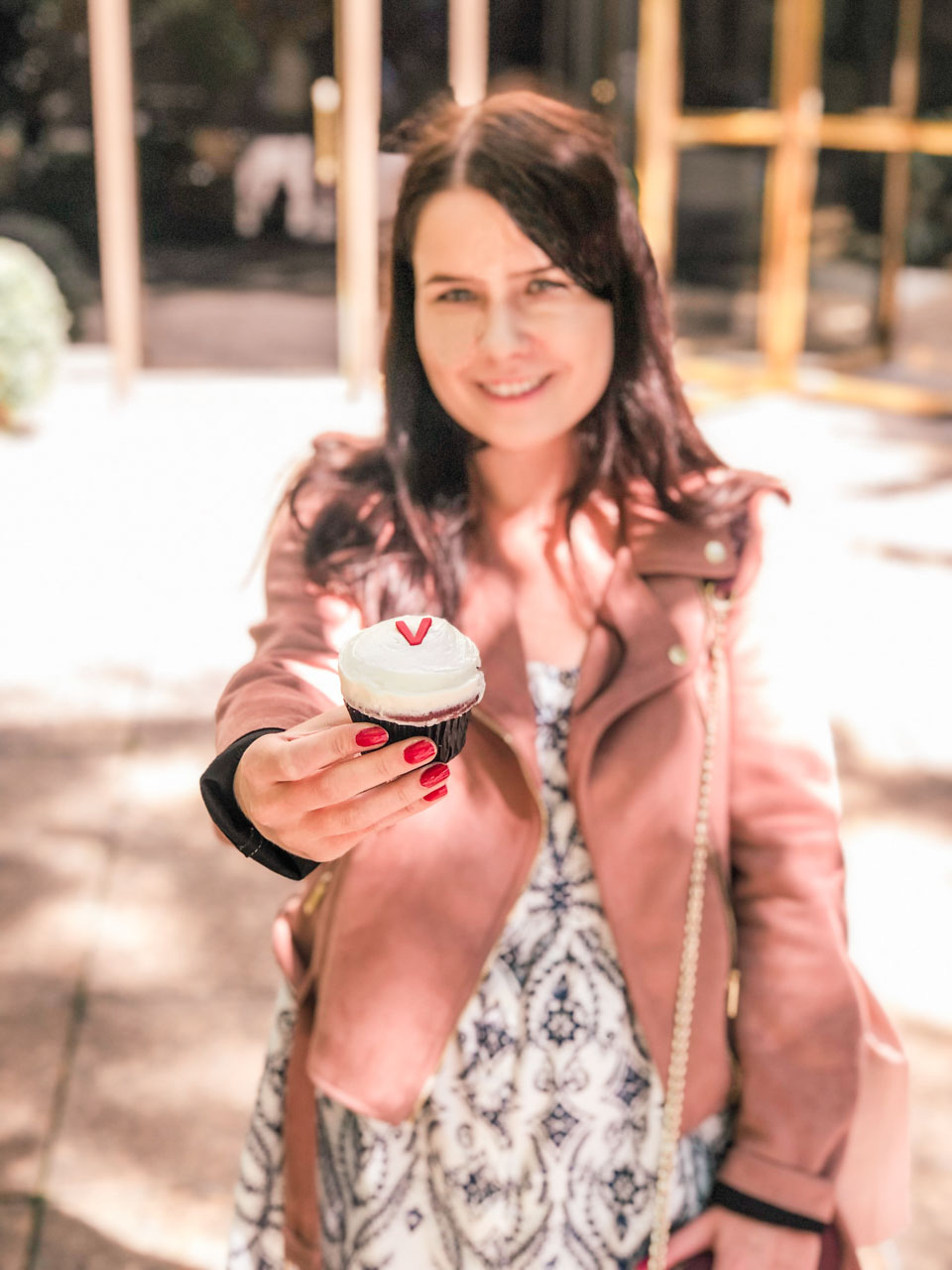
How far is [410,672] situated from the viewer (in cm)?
142

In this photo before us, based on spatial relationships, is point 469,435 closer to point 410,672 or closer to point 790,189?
point 410,672

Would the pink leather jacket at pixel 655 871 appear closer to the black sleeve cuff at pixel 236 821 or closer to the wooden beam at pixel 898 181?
the black sleeve cuff at pixel 236 821

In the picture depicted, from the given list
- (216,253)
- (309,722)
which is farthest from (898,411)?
(309,722)

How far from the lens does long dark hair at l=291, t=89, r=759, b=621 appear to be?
1763 mm

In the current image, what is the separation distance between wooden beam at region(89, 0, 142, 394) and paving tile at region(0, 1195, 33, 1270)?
7620 millimetres

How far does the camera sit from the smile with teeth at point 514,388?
5.86 feet

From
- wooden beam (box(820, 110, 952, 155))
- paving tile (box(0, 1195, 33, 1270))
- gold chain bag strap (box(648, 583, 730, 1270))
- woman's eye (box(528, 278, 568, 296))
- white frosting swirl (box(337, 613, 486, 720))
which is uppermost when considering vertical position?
wooden beam (box(820, 110, 952, 155))

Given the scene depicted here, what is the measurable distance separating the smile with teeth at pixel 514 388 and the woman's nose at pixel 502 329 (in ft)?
0.17

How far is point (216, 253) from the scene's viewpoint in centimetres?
1013

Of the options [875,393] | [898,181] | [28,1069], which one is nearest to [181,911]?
[28,1069]

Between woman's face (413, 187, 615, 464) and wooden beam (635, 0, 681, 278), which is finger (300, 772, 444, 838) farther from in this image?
wooden beam (635, 0, 681, 278)

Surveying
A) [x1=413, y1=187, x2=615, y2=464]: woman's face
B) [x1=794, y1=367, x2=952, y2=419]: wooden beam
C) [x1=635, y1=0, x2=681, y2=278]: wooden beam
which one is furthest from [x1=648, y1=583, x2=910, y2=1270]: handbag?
[x1=794, y1=367, x2=952, y2=419]: wooden beam

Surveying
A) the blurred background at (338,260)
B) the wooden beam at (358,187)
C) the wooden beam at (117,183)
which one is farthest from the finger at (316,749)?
the wooden beam at (117,183)

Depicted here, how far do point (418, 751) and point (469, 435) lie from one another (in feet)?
2.40
